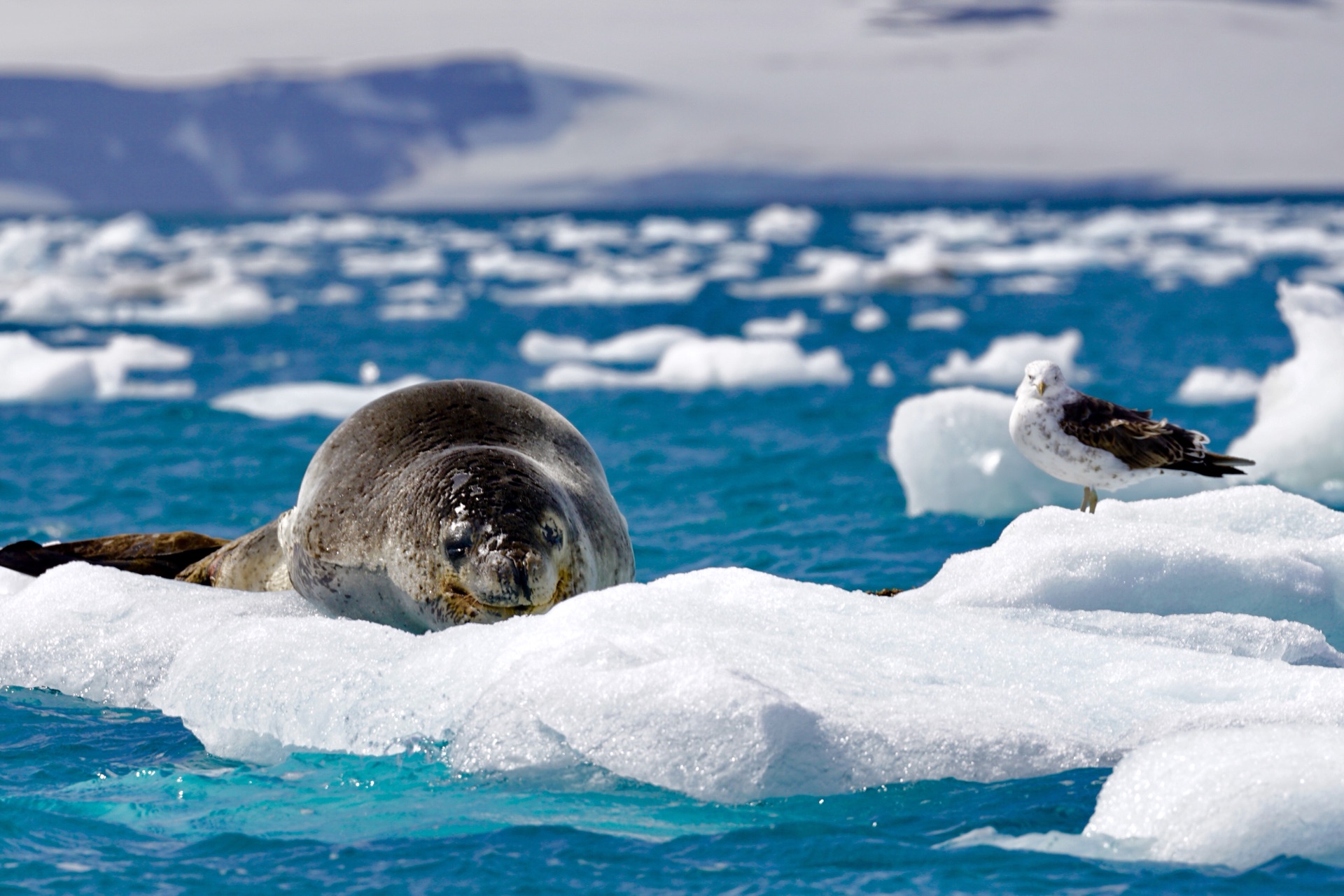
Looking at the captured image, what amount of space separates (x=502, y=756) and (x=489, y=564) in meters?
0.82

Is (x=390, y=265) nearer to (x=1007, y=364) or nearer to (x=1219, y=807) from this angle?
(x=1007, y=364)

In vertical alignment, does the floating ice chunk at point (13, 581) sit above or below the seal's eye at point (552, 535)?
below

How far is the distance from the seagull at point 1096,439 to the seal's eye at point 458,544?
1.99 m

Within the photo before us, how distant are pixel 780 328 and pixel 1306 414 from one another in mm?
12092

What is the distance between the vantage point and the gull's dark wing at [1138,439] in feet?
15.9

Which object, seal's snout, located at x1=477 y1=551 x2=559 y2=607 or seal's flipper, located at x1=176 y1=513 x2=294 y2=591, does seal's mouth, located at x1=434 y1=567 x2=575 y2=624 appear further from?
seal's flipper, located at x1=176 y1=513 x2=294 y2=591

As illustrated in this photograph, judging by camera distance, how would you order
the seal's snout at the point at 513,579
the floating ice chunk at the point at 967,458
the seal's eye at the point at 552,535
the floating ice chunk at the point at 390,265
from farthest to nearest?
the floating ice chunk at the point at 390,265 < the floating ice chunk at the point at 967,458 < the seal's eye at the point at 552,535 < the seal's snout at the point at 513,579

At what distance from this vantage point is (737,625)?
3.72 metres

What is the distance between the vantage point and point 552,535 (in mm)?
4137

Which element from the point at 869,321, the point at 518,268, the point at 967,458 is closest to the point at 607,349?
the point at 869,321

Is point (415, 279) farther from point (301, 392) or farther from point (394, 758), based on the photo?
point (394, 758)

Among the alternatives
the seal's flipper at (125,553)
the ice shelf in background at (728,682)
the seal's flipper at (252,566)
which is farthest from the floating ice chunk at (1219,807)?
the seal's flipper at (125,553)

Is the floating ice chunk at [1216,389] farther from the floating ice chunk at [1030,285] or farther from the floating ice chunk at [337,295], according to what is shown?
the floating ice chunk at [337,295]

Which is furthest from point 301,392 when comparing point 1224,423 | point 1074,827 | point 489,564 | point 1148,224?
point 1148,224
